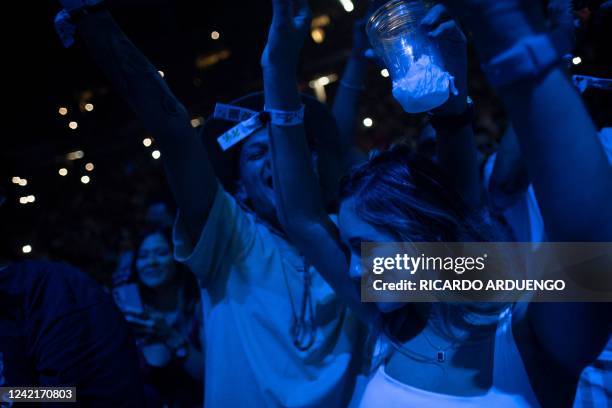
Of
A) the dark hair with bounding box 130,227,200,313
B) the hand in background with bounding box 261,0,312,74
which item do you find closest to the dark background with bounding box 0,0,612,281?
the dark hair with bounding box 130,227,200,313

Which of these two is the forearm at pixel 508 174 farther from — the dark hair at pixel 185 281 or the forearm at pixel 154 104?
the dark hair at pixel 185 281

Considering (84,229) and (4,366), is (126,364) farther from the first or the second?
(84,229)

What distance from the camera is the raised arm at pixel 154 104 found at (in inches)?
49.5

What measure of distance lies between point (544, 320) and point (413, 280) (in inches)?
13.6

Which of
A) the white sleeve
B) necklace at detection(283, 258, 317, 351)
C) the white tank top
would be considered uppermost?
the white sleeve

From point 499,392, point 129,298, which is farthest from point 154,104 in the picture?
point 129,298

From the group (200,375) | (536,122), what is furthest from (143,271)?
(536,122)

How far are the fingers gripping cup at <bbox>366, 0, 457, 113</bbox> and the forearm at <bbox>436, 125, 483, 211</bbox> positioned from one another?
0.66ft

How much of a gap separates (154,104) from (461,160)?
0.90 metres

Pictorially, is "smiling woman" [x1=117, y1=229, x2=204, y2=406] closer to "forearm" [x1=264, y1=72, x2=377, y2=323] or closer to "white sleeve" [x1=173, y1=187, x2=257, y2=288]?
"white sleeve" [x1=173, y1=187, x2=257, y2=288]

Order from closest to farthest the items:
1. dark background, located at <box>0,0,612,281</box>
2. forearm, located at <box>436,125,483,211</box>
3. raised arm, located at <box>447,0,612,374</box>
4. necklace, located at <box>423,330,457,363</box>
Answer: raised arm, located at <box>447,0,612,374</box>
necklace, located at <box>423,330,457,363</box>
forearm, located at <box>436,125,483,211</box>
dark background, located at <box>0,0,612,281</box>

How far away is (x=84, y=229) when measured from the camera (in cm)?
519

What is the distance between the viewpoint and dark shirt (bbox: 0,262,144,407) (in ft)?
3.98

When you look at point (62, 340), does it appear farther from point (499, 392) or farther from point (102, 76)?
point (102, 76)
